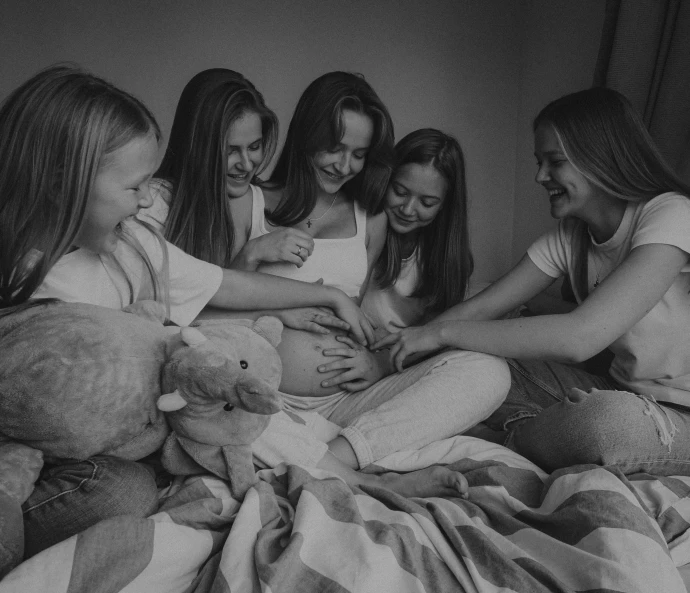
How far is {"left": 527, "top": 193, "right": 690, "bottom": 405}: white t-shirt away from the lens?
122cm

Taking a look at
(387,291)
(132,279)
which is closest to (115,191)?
(132,279)

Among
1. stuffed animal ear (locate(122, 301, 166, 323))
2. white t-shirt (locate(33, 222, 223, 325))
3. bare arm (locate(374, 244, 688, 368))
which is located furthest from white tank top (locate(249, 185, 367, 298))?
stuffed animal ear (locate(122, 301, 166, 323))

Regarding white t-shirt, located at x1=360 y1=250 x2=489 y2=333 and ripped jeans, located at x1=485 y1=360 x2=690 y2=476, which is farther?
white t-shirt, located at x1=360 y1=250 x2=489 y2=333

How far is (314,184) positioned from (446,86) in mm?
1409

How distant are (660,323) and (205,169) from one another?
2.99 ft

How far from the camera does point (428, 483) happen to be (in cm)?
107

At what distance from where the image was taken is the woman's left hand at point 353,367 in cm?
138

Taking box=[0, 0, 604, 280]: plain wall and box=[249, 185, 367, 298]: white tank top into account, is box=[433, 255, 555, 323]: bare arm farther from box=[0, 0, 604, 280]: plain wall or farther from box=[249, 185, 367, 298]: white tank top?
box=[0, 0, 604, 280]: plain wall

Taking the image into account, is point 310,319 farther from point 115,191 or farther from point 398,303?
point 115,191

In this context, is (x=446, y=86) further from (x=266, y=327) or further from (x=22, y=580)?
(x=22, y=580)

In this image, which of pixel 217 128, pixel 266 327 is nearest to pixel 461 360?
pixel 266 327

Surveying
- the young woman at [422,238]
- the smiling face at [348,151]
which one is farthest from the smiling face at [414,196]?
the smiling face at [348,151]

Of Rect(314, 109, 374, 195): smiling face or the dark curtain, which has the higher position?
the dark curtain

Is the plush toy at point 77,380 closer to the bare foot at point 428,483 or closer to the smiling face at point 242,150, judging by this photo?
the bare foot at point 428,483
